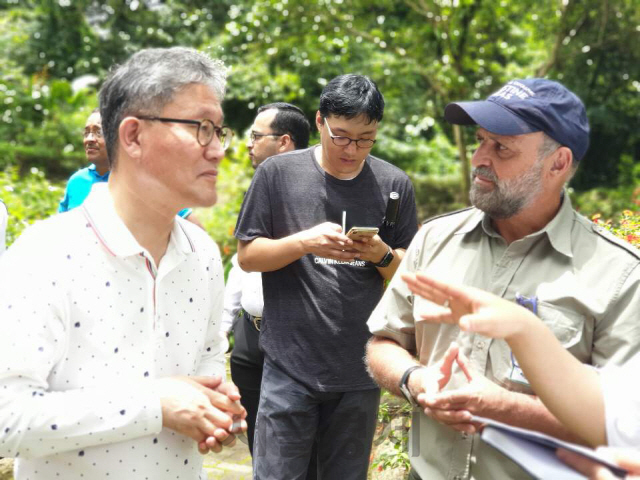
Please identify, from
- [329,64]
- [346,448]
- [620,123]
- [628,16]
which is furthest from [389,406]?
[620,123]

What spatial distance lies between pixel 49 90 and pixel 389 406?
14091 millimetres

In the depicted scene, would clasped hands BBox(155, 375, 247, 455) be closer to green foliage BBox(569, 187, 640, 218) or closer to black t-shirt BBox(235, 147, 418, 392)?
black t-shirt BBox(235, 147, 418, 392)

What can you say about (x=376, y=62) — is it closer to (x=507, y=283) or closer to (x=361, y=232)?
(x=361, y=232)

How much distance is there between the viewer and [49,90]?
15703 millimetres

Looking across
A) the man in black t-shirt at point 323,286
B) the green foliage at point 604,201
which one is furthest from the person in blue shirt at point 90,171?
the green foliage at point 604,201

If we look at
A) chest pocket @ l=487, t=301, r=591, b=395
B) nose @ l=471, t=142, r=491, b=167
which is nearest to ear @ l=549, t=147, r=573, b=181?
nose @ l=471, t=142, r=491, b=167

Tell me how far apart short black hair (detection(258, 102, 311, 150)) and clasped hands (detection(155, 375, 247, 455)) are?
2.45m

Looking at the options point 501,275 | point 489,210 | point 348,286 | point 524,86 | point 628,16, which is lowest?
point 348,286

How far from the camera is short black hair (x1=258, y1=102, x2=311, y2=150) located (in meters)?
4.05

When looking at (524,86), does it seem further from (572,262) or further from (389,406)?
(389,406)

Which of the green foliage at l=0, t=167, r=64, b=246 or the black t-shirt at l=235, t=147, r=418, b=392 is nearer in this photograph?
the black t-shirt at l=235, t=147, r=418, b=392

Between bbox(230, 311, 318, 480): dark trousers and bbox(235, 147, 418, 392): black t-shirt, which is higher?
bbox(235, 147, 418, 392): black t-shirt

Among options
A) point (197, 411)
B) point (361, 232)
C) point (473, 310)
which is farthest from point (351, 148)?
point (197, 411)

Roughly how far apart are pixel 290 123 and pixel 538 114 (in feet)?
7.06
